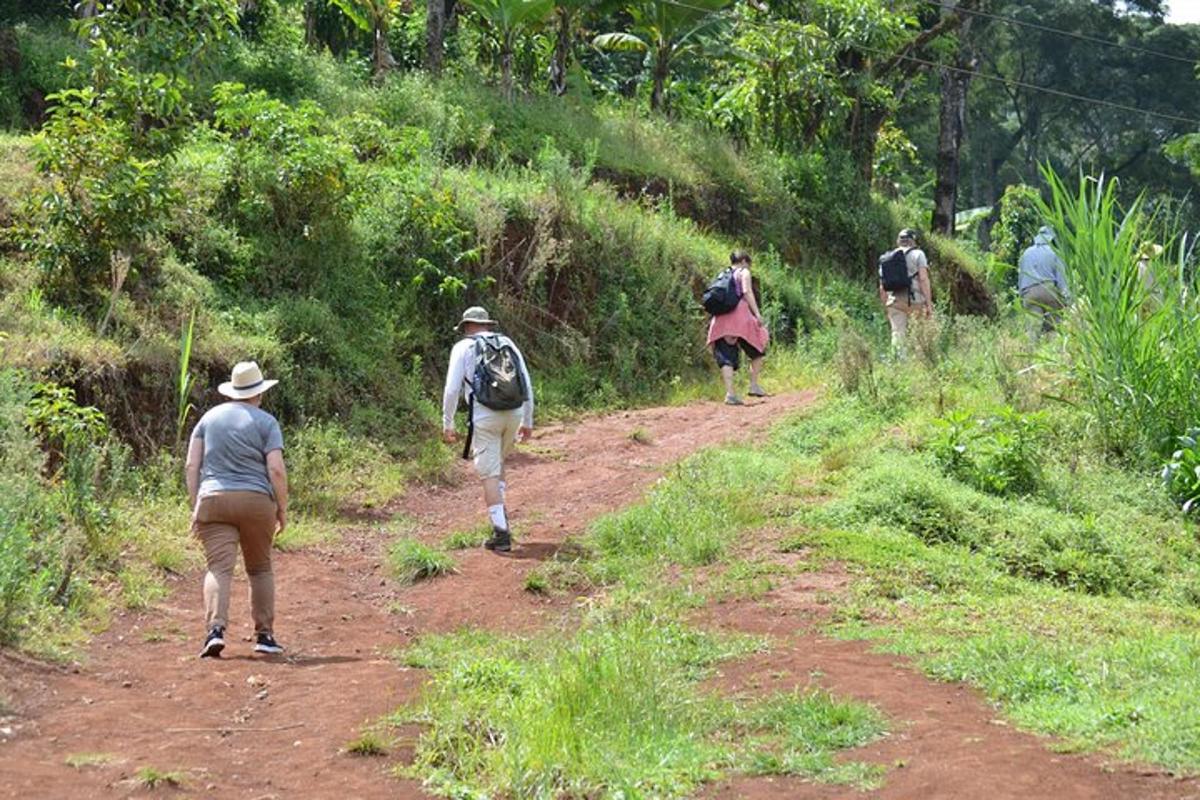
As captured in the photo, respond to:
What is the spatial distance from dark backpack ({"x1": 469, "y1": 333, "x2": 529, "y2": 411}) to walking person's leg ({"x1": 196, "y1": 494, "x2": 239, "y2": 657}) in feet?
9.73

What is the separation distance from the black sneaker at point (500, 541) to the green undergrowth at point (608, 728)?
363cm

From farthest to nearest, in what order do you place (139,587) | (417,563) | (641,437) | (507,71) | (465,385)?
(507,71), (641,437), (465,385), (417,563), (139,587)

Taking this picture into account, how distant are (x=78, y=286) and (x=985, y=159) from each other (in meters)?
46.2

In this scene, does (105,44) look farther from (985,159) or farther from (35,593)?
(985,159)

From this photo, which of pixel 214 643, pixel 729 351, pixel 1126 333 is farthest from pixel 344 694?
pixel 729 351

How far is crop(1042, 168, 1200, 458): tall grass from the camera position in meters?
12.9

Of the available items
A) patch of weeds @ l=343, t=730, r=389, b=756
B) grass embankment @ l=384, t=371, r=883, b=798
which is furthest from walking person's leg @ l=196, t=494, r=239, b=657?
patch of weeds @ l=343, t=730, r=389, b=756

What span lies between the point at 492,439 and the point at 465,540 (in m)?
0.77

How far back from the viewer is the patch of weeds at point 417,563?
11.4 metres

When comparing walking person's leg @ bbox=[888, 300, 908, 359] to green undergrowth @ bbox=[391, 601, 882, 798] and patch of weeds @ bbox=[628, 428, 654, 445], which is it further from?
green undergrowth @ bbox=[391, 601, 882, 798]

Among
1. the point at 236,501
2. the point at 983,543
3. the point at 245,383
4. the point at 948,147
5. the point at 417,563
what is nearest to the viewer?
the point at 236,501

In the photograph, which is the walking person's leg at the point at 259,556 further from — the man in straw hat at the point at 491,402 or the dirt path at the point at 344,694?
the man in straw hat at the point at 491,402

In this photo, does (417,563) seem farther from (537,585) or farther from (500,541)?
(537,585)

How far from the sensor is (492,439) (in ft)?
40.0
